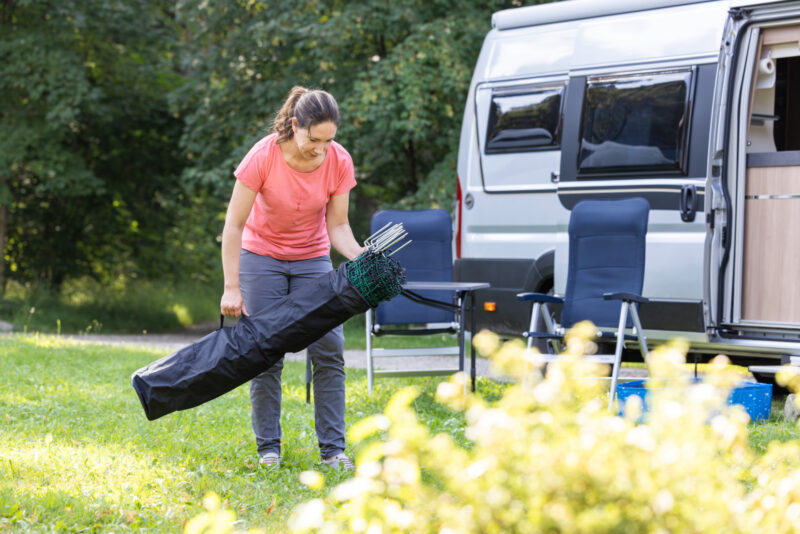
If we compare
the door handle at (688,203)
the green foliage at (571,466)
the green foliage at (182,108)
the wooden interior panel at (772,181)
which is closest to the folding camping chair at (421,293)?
the door handle at (688,203)

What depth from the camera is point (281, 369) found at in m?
4.02

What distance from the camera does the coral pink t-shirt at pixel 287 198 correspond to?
3.86 metres

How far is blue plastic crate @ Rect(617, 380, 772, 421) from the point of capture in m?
5.13

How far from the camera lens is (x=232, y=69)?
13266mm

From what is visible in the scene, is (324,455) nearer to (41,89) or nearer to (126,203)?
(41,89)

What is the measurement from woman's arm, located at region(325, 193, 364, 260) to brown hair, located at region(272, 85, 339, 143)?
37cm

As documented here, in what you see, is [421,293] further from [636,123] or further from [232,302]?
[232,302]

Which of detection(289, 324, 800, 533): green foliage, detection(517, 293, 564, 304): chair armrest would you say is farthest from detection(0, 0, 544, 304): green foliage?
detection(289, 324, 800, 533): green foliage

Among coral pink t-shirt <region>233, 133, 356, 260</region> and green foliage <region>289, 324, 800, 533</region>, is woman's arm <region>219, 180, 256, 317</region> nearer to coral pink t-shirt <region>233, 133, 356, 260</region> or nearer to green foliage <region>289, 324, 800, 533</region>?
coral pink t-shirt <region>233, 133, 356, 260</region>

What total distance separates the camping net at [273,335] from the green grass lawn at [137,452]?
33 centimetres

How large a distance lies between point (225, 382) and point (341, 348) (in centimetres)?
54

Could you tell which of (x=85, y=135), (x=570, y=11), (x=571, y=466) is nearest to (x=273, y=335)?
(x=571, y=466)

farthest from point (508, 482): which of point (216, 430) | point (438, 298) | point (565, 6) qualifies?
point (565, 6)

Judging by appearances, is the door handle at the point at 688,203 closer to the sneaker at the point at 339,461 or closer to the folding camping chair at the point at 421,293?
the folding camping chair at the point at 421,293
